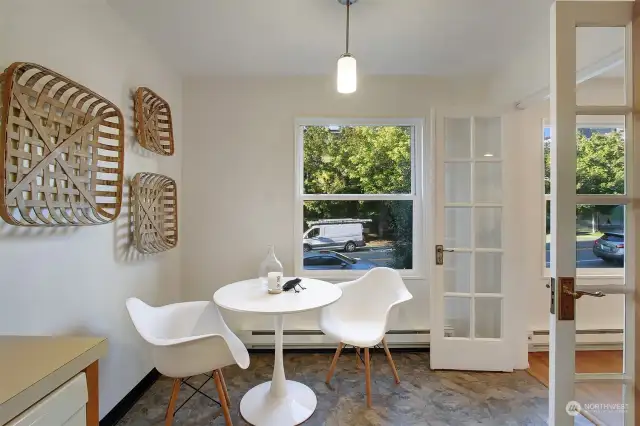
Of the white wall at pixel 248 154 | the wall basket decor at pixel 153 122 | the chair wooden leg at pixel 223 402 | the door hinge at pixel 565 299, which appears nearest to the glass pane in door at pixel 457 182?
the white wall at pixel 248 154

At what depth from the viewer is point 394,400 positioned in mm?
2189

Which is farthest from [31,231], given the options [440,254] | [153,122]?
[440,254]

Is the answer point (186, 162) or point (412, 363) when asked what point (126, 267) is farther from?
point (412, 363)

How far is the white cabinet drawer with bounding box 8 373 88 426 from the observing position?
0.78m

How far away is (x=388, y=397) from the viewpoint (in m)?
2.22

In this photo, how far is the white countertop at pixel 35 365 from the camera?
0.75 m

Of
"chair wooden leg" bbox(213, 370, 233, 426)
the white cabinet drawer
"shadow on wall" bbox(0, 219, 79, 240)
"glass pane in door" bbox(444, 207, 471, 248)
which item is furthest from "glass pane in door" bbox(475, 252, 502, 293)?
"shadow on wall" bbox(0, 219, 79, 240)

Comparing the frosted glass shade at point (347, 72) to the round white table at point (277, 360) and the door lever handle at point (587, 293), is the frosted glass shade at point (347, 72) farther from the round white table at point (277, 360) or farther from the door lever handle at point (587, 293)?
the door lever handle at point (587, 293)

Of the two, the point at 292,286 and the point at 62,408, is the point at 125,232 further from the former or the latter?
the point at 62,408

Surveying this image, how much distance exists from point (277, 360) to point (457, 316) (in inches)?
56.8

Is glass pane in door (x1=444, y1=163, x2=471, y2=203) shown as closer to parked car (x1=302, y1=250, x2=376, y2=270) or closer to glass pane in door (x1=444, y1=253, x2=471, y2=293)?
glass pane in door (x1=444, y1=253, x2=471, y2=293)

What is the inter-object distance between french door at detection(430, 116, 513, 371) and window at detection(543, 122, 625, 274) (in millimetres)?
1186

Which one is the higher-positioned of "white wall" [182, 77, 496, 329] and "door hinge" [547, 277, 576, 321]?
"white wall" [182, 77, 496, 329]

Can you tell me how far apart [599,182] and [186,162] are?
9.09 ft
